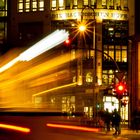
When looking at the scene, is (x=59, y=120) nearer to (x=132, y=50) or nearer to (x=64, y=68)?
(x=64, y=68)

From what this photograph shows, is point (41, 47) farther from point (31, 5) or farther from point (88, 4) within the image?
point (31, 5)

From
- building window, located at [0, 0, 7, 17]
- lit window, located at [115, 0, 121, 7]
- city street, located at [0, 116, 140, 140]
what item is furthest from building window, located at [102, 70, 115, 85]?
city street, located at [0, 116, 140, 140]

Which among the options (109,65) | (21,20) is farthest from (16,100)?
(21,20)

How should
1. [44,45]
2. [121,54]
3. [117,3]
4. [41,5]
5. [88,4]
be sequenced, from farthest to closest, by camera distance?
[41,5] → [88,4] → [117,3] → [121,54] → [44,45]

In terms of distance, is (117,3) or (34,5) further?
(34,5)

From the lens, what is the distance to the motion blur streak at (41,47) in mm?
11812

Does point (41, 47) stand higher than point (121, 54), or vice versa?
point (121, 54)

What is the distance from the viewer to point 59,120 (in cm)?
1195

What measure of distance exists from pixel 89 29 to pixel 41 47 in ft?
188

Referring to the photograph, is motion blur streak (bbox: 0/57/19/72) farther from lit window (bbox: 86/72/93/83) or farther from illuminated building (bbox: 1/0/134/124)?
lit window (bbox: 86/72/93/83)

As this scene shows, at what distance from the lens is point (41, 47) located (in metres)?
12.0

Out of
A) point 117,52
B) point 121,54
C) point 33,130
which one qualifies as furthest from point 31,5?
point 33,130

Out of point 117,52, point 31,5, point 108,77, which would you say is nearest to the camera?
point 108,77

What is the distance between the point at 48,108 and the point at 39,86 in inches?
25.3
